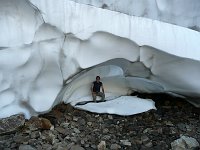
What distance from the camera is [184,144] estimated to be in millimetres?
3145

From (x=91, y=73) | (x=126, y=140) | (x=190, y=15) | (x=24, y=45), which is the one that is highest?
(x=190, y=15)

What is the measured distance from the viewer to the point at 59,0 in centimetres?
313

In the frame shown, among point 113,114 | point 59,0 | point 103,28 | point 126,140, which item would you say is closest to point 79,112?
point 113,114

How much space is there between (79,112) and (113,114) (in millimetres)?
313

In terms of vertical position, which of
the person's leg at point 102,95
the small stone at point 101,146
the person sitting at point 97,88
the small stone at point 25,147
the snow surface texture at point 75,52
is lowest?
the small stone at point 101,146

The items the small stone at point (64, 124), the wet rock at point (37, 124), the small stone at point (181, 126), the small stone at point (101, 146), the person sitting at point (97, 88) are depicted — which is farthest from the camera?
the person sitting at point (97, 88)

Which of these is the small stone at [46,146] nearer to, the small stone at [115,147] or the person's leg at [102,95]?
the small stone at [115,147]

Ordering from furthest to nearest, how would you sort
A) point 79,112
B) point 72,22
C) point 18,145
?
Answer: point 79,112, point 72,22, point 18,145

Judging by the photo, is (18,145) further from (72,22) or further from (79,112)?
(72,22)

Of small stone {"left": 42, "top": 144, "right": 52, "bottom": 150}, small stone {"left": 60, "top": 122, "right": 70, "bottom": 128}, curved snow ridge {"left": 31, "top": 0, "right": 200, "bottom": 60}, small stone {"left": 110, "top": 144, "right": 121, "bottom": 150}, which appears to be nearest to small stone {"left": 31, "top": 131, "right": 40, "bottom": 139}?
small stone {"left": 42, "top": 144, "right": 52, "bottom": 150}

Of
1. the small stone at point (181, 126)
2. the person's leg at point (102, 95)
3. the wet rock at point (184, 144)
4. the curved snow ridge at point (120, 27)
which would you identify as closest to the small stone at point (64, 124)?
the person's leg at point (102, 95)

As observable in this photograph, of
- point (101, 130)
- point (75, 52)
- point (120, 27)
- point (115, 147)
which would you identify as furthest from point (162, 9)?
point (115, 147)

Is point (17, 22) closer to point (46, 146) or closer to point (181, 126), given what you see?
point (46, 146)

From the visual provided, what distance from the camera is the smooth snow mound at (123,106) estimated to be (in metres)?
3.56
